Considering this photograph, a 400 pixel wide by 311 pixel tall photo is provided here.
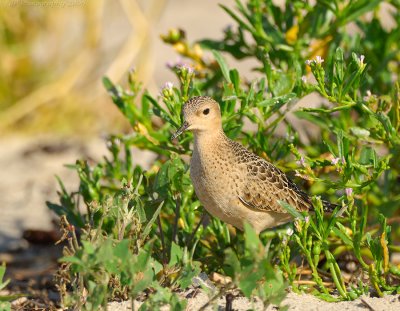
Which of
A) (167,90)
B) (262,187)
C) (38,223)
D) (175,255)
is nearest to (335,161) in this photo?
(262,187)

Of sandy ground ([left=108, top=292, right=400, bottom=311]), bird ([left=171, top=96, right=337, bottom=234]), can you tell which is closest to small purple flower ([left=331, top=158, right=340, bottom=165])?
bird ([left=171, top=96, right=337, bottom=234])

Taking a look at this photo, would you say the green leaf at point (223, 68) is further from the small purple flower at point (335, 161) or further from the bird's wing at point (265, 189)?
the small purple flower at point (335, 161)

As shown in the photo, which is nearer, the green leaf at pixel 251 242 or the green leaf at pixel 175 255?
the green leaf at pixel 251 242

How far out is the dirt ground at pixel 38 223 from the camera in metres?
4.09

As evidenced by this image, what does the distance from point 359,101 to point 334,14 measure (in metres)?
0.88


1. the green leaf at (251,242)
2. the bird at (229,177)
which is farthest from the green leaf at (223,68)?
the green leaf at (251,242)

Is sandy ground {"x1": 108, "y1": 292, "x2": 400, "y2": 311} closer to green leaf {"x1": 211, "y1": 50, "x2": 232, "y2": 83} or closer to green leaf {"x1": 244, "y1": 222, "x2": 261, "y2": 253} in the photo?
green leaf {"x1": 244, "y1": 222, "x2": 261, "y2": 253}

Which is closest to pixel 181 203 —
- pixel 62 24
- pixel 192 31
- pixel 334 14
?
pixel 334 14

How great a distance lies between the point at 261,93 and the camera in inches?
182

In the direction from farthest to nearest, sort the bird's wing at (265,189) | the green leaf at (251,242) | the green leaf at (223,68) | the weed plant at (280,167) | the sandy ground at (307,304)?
1. the green leaf at (223,68)
2. the bird's wing at (265,189)
3. the sandy ground at (307,304)
4. the weed plant at (280,167)
5. the green leaf at (251,242)

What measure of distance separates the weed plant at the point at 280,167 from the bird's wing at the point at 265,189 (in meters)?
0.17

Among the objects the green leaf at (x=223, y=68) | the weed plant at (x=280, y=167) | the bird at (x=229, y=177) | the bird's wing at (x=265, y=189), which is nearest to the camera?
the weed plant at (x=280, y=167)

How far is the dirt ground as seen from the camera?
13.4ft

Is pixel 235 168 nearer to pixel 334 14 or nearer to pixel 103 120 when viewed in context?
pixel 334 14
